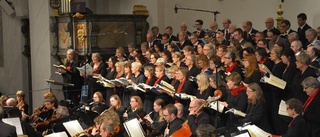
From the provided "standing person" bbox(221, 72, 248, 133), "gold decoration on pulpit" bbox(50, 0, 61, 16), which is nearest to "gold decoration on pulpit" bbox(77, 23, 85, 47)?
"gold decoration on pulpit" bbox(50, 0, 61, 16)

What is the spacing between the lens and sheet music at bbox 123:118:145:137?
8.51 m

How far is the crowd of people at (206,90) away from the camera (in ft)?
28.4

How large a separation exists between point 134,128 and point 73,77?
528cm

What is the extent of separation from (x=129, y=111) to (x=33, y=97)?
7.61 meters

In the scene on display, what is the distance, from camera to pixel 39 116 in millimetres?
10703

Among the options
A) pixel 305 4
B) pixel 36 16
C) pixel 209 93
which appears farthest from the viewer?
pixel 36 16

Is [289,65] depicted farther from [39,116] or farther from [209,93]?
[39,116]

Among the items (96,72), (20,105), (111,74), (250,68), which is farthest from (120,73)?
(250,68)

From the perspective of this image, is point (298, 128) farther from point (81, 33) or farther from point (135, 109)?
point (81, 33)

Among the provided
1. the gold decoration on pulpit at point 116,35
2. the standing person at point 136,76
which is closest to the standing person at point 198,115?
the standing person at point 136,76

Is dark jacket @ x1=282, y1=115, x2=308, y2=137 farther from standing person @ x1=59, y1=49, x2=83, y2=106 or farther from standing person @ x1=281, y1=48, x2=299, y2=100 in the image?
standing person @ x1=59, y1=49, x2=83, y2=106

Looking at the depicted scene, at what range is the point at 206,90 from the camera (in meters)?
9.73

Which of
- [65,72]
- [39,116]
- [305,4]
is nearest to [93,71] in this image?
[65,72]

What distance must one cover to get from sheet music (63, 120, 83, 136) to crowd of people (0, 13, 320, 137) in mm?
249
